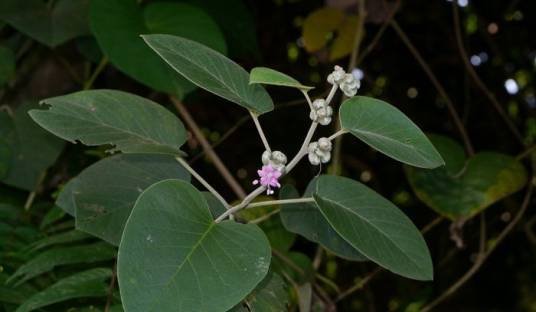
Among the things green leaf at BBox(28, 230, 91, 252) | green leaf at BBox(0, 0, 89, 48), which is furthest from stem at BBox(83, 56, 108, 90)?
green leaf at BBox(28, 230, 91, 252)

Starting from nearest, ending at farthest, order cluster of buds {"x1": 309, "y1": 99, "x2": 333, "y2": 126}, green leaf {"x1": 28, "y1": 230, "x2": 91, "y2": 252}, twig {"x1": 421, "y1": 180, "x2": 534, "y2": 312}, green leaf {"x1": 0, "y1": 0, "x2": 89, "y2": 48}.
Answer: cluster of buds {"x1": 309, "y1": 99, "x2": 333, "y2": 126}, green leaf {"x1": 28, "y1": 230, "x2": 91, "y2": 252}, green leaf {"x1": 0, "y1": 0, "x2": 89, "y2": 48}, twig {"x1": 421, "y1": 180, "x2": 534, "y2": 312}

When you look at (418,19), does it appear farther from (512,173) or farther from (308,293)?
(308,293)

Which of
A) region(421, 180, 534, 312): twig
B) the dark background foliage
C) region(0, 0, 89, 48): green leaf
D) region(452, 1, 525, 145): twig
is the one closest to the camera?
region(0, 0, 89, 48): green leaf

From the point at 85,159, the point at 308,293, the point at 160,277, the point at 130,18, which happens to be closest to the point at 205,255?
the point at 160,277

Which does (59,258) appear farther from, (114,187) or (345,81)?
(345,81)

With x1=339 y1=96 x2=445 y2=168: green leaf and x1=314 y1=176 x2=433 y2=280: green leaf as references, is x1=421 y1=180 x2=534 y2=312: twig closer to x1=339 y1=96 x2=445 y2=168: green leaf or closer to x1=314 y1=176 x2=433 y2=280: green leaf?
x1=314 y1=176 x2=433 y2=280: green leaf

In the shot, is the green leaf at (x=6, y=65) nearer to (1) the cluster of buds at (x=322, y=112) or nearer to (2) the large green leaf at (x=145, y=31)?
(2) the large green leaf at (x=145, y=31)

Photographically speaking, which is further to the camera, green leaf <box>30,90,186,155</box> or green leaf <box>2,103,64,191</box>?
green leaf <box>2,103,64,191</box>
